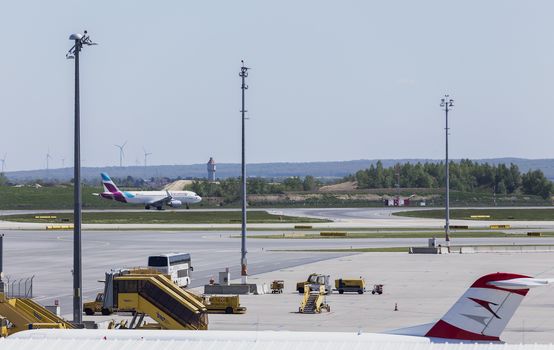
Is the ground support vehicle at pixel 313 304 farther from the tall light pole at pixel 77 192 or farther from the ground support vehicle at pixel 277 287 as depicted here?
the tall light pole at pixel 77 192

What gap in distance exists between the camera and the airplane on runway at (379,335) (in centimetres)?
3359

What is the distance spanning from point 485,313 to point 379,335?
3.93m

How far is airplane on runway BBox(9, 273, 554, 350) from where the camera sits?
33594 millimetres

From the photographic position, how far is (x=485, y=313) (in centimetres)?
3734

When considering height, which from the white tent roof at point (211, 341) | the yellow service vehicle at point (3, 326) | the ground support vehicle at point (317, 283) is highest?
the white tent roof at point (211, 341)

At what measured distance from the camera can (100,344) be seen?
111 ft

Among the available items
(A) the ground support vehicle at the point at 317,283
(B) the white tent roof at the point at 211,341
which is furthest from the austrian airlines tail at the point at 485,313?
(A) the ground support vehicle at the point at 317,283

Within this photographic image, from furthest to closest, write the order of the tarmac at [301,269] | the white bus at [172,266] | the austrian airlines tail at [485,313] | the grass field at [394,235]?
the grass field at [394,235] → the white bus at [172,266] → the tarmac at [301,269] → the austrian airlines tail at [485,313]

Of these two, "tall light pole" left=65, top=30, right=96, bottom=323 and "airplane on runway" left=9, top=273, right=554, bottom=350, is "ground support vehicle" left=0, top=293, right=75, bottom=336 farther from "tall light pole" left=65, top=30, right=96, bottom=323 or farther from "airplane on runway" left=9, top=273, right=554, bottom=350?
"airplane on runway" left=9, top=273, right=554, bottom=350

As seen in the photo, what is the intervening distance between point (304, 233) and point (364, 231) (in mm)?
10848

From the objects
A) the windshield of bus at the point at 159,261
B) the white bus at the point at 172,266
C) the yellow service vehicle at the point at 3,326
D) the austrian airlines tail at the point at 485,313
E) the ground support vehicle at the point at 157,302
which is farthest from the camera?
the windshield of bus at the point at 159,261

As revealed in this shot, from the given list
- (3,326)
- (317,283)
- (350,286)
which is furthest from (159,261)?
(3,326)

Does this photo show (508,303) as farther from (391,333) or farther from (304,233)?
(304,233)

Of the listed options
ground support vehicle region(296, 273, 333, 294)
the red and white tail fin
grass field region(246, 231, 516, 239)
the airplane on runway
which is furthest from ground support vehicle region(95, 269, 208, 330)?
grass field region(246, 231, 516, 239)
